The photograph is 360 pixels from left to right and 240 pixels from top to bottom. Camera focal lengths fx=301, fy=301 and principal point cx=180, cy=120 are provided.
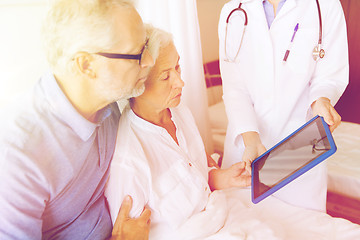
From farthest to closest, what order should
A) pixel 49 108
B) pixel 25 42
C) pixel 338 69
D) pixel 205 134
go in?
pixel 205 134
pixel 338 69
pixel 25 42
pixel 49 108

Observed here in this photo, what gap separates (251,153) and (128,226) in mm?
619

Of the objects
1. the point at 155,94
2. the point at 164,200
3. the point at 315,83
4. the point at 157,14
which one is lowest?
the point at 164,200

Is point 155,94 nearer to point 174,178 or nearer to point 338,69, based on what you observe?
point 174,178

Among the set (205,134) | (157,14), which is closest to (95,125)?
(157,14)

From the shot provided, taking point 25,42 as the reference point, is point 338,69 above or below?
below

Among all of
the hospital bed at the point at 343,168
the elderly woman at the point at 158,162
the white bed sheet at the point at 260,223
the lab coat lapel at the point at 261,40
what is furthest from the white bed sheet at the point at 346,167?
the elderly woman at the point at 158,162

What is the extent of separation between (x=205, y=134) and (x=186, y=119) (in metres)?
0.59

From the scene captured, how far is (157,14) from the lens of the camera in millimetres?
1543

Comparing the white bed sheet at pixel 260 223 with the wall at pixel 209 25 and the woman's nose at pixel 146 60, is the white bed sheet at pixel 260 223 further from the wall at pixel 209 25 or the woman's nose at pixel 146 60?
the wall at pixel 209 25

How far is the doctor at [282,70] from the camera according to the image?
132 centimetres

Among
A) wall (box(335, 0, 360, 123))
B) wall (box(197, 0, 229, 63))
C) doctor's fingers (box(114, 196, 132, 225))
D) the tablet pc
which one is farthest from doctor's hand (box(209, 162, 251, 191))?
wall (box(335, 0, 360, 123))

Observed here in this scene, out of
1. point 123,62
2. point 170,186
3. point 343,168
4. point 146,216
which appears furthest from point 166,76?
point 343,168

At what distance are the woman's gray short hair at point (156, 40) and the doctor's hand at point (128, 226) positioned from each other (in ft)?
1.70

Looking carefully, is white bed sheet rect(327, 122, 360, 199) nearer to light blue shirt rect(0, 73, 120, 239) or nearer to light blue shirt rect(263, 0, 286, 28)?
light blue shirt rect(263, 0, 286, 28)
